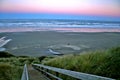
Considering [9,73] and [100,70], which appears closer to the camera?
[100,70]

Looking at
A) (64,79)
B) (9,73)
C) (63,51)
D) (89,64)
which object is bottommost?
(63,51)

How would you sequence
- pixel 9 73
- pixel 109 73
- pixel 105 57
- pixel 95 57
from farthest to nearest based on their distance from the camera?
pixel 9 73 → pixel 95 57 → pixel 105 57 → pixel 109 73

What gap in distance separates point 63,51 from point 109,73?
31.4 metres

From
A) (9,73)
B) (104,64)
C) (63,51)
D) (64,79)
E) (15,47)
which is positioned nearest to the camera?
(104,64)

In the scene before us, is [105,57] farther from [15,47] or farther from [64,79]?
[15,47]

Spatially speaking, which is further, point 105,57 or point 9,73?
point 9,73

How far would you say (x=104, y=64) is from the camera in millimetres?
5891

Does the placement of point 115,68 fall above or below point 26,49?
above

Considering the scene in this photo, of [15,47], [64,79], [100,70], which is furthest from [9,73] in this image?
[15,47]

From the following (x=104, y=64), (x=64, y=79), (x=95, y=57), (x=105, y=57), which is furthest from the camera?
(x=64, y=79)

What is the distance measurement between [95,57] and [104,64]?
91 centimetres

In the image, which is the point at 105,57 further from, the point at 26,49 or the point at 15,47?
the point at 15,47

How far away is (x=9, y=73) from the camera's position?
1352 centimetres

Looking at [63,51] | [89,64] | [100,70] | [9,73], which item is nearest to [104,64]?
[100,70]
